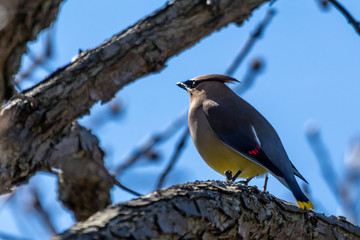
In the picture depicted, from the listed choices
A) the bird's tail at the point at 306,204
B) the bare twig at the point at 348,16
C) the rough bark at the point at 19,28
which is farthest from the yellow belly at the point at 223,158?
the rough bark at the point at 19,28

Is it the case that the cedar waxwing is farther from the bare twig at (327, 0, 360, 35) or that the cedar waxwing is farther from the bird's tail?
the bare twig at (327, 0, 360, 35)

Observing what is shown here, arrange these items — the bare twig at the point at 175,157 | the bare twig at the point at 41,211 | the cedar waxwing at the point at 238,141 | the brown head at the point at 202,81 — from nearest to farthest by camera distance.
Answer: the bare twig at the point at 41,211 → the bare twig at the point at 175,157 → the cedar waxwing at the point at 238,141 → the brown head at the point at 202,81

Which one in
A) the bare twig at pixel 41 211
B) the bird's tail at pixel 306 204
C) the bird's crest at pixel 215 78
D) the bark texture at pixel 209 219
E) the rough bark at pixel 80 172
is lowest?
the bark texture at pixel 209 219

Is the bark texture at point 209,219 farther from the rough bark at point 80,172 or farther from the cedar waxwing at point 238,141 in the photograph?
the rough bark at point 80,172

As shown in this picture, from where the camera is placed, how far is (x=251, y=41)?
12.6 feet

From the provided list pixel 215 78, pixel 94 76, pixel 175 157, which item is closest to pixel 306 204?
pixel 175 157

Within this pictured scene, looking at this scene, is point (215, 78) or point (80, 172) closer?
point (80, 172)

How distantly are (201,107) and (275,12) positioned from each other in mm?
1311

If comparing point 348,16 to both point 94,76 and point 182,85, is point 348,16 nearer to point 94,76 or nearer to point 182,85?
point 94,76

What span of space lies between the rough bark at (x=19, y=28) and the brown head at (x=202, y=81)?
3091 millimetres

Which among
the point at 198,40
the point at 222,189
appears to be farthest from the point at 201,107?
the point at 222,189

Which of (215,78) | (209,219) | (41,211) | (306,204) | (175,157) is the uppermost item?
(215,78)

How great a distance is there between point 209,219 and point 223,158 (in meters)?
2.01

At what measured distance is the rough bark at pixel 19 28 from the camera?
2.05 metres
